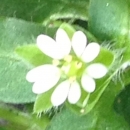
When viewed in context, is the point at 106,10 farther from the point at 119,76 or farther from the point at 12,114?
the point at 12,114

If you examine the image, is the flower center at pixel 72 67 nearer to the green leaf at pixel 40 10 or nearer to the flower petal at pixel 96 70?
the flower petal at pixel 96 70

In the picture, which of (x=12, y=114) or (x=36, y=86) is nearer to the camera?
(x=36, y=86)

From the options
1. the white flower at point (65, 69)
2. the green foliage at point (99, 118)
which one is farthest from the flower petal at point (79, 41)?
the green foliage at point (99, 118)

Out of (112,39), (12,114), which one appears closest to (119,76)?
(112,39)

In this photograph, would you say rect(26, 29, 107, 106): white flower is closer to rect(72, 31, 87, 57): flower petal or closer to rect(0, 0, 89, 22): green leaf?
rect(72, 31, 87, 57): flower petal

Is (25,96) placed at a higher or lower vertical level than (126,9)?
lower
